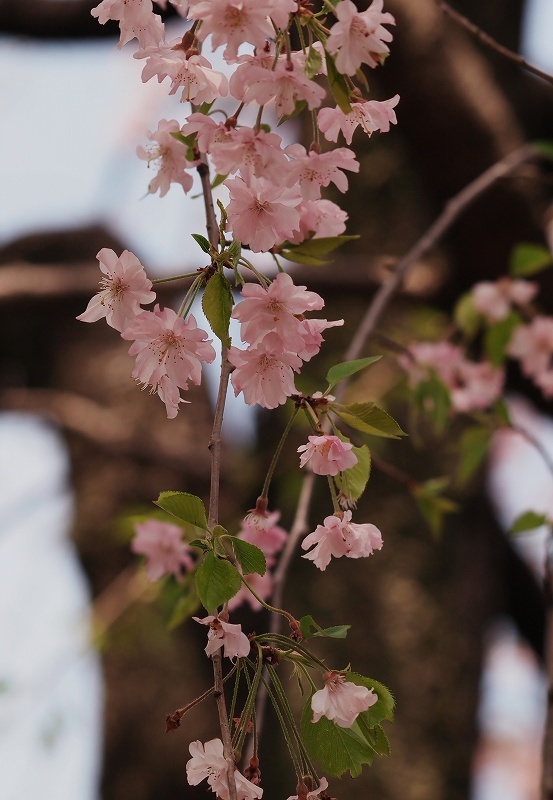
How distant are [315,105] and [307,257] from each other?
136mm

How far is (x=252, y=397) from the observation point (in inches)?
17.8

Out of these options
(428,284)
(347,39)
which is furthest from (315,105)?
(428,284)

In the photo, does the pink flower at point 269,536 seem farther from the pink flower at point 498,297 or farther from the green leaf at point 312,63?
the pink flower at point 498,297

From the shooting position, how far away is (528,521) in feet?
2.83

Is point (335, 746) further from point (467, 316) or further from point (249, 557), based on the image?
point (467, 316)

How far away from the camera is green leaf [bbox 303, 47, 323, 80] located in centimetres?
43

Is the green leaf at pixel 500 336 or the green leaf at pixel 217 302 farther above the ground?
the green leaf at pixel 217 302

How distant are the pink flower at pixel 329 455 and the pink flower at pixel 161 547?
0.37 m

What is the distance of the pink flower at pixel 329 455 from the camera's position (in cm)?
47

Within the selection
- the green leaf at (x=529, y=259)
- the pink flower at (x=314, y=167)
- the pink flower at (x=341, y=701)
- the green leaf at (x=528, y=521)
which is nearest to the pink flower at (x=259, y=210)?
the pink flower at (x=314, y=167)

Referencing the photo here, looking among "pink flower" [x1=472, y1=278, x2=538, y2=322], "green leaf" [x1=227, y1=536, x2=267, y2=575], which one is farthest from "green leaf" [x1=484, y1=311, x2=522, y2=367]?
"green leaf" [x1=227, y1=536, x2=267, y2=575]

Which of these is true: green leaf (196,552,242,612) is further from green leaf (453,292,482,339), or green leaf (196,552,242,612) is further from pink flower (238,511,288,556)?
green leaf (453,292,482,339)

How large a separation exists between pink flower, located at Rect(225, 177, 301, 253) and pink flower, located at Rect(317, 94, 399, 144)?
0.06 meters

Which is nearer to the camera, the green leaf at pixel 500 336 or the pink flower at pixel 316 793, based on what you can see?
the pink flower at pixel 316 793
